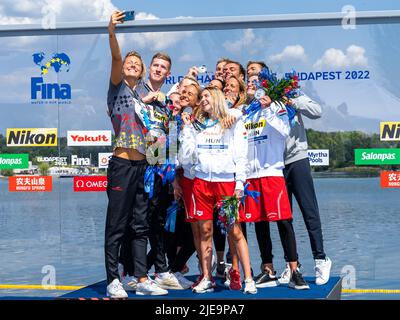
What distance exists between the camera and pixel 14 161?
19.1ft

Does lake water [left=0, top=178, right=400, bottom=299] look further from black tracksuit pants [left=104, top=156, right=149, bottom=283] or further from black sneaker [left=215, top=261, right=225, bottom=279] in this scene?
black tracksuit pants [left=104, top=156, right=149, bottom=283]

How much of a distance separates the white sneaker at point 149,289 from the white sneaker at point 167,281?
147 millimetres

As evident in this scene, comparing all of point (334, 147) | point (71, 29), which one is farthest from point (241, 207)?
point (71, 29)

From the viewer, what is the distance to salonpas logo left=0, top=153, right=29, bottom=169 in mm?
5789

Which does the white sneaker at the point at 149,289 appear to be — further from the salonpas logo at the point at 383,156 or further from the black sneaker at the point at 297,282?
the salonpas logo at the point at 383,156

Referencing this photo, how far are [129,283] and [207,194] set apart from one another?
2.98ft

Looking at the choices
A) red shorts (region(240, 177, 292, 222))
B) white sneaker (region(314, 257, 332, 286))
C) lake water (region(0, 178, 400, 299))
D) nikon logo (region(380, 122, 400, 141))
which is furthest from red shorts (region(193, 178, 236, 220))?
nikon logo (region(380, 122, 400, 141))

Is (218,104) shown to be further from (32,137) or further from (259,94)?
(32,137)

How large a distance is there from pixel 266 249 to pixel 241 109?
102cm

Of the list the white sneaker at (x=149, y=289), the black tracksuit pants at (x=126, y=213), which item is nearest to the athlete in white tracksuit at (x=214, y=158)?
the black tracksuit pants at (x=126, y=213)

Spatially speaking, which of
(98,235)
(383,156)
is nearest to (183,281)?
(98,235)

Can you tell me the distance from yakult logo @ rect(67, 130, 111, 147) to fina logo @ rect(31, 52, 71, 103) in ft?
1.07

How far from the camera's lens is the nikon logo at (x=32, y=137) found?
5.61m
